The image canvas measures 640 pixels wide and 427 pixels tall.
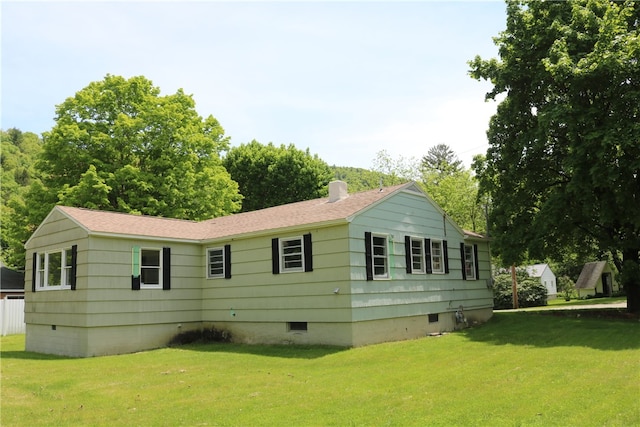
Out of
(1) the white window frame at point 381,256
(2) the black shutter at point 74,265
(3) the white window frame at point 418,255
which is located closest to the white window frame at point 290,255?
(1) the white window frame at point 381,256

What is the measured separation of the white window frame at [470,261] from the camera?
20.9m

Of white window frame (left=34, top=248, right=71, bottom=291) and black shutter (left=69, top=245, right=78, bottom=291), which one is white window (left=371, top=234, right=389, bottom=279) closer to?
black shutter (left=69, top=245, right=78, bottom=291)

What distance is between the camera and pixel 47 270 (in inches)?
719

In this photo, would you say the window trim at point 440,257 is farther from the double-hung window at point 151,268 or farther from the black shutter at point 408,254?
the double-hung window at point 151,268

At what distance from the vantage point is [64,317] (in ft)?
55.4

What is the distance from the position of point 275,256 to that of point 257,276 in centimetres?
106

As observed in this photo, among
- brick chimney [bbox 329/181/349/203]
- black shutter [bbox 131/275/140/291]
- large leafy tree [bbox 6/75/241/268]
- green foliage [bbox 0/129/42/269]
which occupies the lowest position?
black shutter [bbox 131/275/140/291]

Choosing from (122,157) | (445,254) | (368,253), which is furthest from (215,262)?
(122,157)

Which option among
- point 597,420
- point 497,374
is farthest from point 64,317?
point 597,420

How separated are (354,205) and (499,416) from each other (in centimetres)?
966

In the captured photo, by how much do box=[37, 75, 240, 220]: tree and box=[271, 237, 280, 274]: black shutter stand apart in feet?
46.1

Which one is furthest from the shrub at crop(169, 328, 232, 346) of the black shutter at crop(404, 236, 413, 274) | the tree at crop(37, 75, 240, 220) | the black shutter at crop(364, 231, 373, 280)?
the tree at crop(37, 75, 240, 220)

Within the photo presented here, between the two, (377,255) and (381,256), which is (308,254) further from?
(381,256)

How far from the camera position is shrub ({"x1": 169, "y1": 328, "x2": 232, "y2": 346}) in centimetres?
1819
